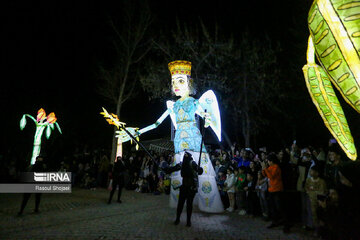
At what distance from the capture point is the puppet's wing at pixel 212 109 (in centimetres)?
743

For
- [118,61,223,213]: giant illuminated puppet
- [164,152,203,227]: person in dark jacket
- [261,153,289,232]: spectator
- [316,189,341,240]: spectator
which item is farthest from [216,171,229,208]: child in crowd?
[316,189,341,240]: spectator

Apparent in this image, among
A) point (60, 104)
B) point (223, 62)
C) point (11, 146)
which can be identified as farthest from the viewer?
point (60, 104)

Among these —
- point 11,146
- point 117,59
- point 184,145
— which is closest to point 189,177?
point 184,145

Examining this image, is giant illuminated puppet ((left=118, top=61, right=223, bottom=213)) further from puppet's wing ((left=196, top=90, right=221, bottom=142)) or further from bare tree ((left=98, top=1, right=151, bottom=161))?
bare tree ((left=98, top=1, right=151, bottom=161))

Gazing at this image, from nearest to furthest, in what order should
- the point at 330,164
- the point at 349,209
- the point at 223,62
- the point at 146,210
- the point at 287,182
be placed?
the point at 349,209
the point at 330,164
the point at 287,182
the point at 146,210
the point at 223,62

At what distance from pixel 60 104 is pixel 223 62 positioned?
38.0 ft

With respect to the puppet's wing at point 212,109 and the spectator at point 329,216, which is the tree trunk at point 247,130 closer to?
the puppet's wing at point 212,109

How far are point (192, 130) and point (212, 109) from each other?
79 centimetres

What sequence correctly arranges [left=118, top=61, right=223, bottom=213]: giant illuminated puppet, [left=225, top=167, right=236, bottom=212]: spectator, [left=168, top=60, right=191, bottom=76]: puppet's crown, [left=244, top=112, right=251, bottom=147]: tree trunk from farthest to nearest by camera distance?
[left=244, top=112, right=251, bottom=147]: tree trunk, [left=225, top=167, right=236, bottom=212]: spectator, [left=168, top=60, right=191, bottom=76]: puppet's crown, [left=118, top=61, right=223, bottom=213]: giant illuminated puppet

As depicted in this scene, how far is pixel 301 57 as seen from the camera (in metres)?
13.2

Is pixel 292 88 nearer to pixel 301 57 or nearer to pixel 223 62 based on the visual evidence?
pixel 301 57

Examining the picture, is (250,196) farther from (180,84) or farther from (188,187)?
(180,84)

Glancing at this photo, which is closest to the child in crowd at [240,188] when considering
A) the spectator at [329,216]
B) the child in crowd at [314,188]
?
the child in crowd at [314,188]

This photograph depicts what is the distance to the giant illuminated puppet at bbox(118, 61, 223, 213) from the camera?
23.8 feet
